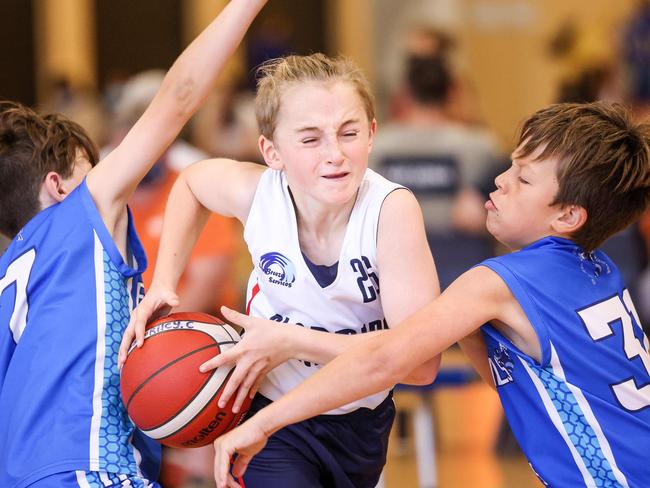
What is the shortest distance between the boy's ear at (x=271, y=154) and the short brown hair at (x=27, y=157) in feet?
1.91

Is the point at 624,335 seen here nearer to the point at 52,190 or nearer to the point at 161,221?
the point at 52,190

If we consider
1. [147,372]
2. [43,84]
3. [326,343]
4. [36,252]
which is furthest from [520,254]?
[43,84]

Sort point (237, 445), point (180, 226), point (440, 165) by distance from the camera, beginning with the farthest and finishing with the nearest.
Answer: point (440, 165) → point (180, 226) → point (237, 445)

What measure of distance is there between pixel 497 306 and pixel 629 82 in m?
10.4

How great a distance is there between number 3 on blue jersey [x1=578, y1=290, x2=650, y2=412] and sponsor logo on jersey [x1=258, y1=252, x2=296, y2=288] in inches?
30.0

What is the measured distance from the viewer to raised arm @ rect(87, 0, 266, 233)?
2.76 m

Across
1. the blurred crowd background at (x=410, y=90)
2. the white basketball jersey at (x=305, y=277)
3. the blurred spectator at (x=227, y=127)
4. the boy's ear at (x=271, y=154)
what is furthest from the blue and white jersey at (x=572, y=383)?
the blurred spectator at (x=227, y=127)

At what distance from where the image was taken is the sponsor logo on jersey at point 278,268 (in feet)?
9.02

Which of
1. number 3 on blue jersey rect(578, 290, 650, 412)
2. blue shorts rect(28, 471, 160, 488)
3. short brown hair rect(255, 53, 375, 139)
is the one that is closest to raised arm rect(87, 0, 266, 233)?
short brown hair rect(255, 53, 375, 139)

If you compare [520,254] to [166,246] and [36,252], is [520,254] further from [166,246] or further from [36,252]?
[36,252]

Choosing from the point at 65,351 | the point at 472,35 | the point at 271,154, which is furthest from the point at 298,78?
the point at 472,35

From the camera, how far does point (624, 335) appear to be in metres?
2.61

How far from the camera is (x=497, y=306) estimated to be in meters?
2.49

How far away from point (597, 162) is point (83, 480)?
1.55m
